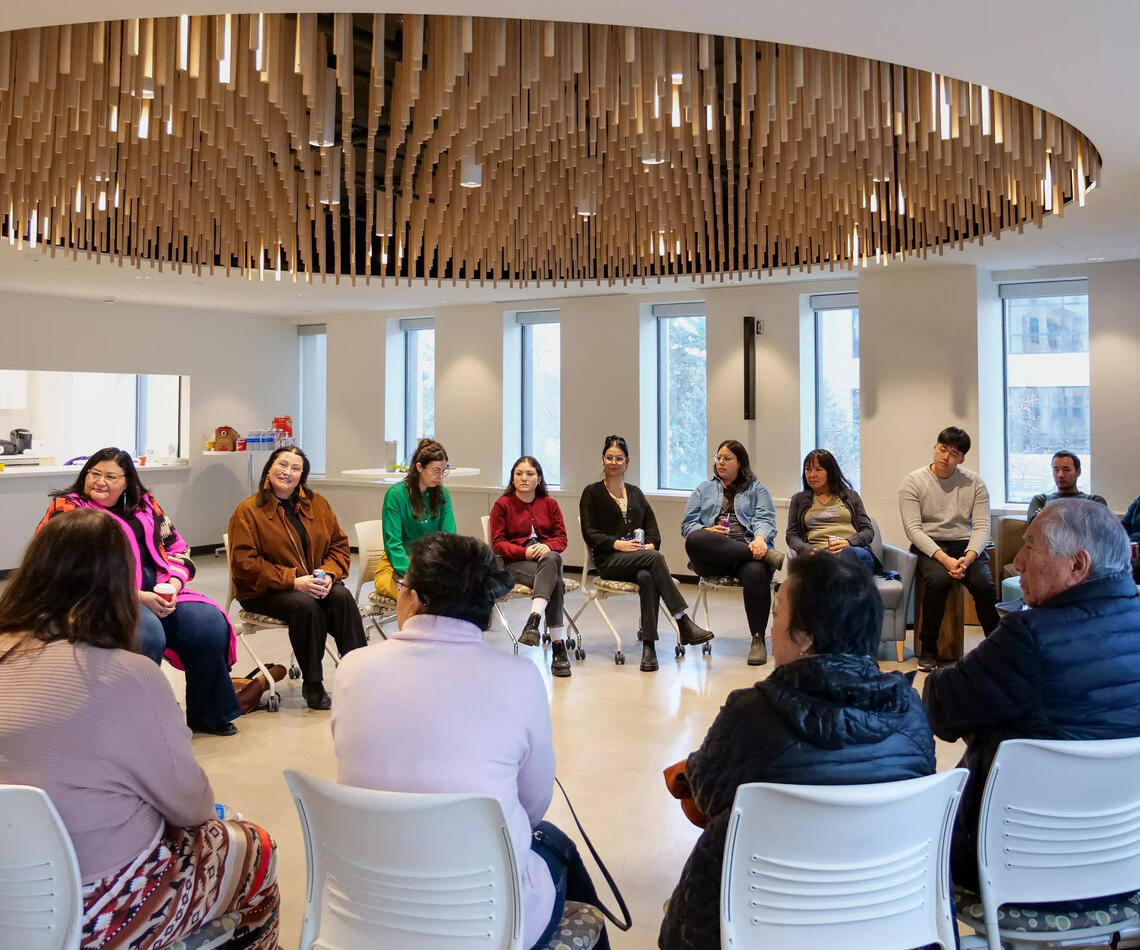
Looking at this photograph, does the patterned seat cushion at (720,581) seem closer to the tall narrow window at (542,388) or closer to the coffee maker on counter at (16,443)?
the tall narrow window at (542,388)

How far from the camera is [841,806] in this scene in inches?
76.3

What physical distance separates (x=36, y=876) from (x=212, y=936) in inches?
17.9

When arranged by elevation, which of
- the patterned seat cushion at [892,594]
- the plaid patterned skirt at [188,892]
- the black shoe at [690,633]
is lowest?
the black shoe at [690,633]

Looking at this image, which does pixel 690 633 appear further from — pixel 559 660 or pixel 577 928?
pixel 577 928

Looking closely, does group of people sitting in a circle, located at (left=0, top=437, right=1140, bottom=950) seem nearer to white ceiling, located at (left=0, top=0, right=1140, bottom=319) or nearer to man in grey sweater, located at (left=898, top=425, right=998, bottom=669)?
white ceiling, located at (left=0, top=0, right=1140, bottom=319)

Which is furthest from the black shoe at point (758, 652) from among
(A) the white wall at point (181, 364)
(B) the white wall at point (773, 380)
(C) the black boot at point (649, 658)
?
(A) the white wall at point (181, 364)

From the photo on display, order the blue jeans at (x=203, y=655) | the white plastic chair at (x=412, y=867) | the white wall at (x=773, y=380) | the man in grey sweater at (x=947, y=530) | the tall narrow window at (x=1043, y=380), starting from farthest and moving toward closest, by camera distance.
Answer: the tall narrow window at (x=1043, y=380) → the white wall at (x=773, y=380) → the man in grey sweater at (x=947, y=530) → the blue jeans at (x=203, y=655) → the white plastic chair at (x=412, y=867)

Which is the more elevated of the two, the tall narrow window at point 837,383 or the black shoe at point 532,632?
the tall narrow window at point 837,383

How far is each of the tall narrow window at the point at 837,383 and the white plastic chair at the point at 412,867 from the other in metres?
7.70

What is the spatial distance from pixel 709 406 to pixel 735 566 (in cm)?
290

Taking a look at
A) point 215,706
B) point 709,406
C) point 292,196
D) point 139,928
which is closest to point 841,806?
point 139,928

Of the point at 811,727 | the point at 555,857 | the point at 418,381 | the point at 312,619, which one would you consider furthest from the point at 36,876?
the point at 418,381

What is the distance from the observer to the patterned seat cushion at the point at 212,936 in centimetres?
224

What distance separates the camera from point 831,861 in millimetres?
2023
